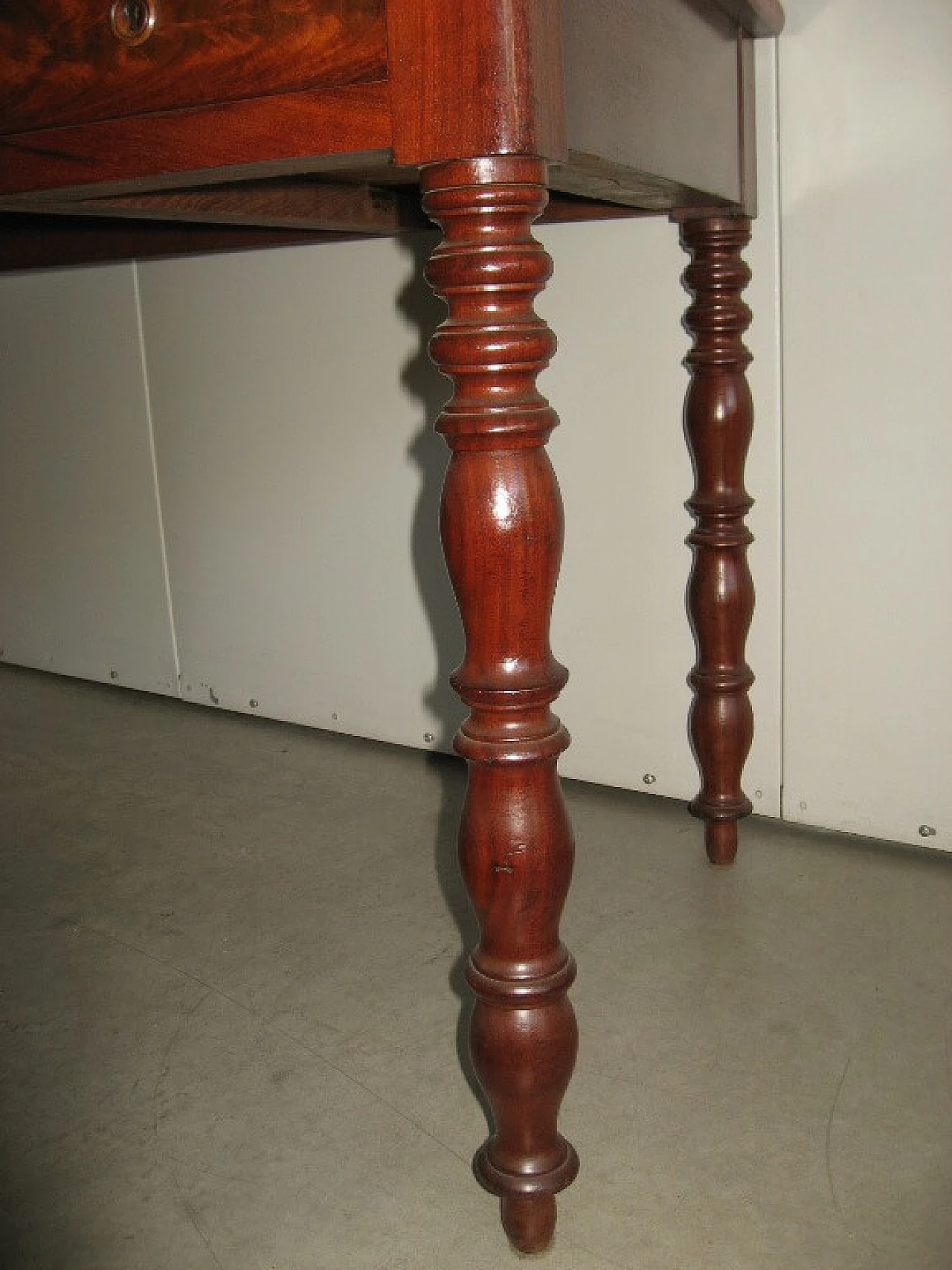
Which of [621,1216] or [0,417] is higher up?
[0,417]

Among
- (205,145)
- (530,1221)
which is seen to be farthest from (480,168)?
(530,1221)

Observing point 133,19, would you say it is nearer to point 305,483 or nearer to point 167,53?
point 167,53

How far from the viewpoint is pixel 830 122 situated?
124 centimetres

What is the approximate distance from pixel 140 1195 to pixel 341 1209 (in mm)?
133

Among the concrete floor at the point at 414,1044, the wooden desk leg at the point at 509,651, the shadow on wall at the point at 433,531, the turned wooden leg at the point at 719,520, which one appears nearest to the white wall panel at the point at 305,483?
the shadow on wall at the point at 433,531

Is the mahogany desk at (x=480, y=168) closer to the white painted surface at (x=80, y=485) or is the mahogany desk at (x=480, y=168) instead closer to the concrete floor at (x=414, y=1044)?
the concrete floor at (x=414, y=1044)

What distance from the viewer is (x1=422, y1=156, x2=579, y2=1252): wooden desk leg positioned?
0.69 m

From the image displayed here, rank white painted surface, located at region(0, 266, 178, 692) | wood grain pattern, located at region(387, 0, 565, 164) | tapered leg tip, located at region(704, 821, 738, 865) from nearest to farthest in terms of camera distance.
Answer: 1. wood grain pattern, located at region(387, 0, 565, 164)
2. tapered leg tip, located at region(704, 821, 738, 865)
3. white painted surface, located at region(0, 266, 178, 692)

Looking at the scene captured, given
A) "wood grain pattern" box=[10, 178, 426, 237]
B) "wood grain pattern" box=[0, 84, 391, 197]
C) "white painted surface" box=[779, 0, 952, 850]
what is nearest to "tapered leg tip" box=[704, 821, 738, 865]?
"white painted surface" box=[779, 0, 952, 850]

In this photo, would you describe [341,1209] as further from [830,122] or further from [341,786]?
[830,122]

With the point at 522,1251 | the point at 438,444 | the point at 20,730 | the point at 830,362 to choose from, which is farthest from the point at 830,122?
the point at 20,730

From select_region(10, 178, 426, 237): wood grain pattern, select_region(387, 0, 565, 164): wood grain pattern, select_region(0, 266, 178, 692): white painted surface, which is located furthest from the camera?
select_region(0, 266, 178, 692): white painted surface

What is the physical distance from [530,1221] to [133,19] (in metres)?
0.73

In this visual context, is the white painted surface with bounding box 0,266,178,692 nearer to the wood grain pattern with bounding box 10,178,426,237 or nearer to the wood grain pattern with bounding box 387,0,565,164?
the wood grain pattern with bounding box 10,178,426,237
